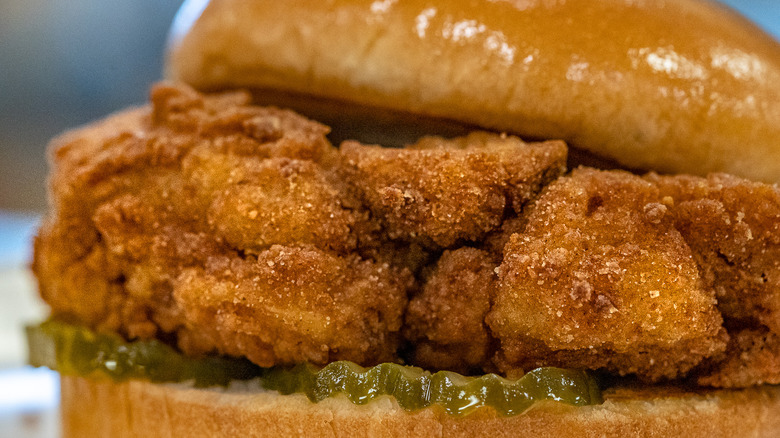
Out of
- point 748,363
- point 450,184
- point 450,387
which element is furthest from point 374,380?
point 748,363

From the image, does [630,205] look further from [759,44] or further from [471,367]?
[759,44]

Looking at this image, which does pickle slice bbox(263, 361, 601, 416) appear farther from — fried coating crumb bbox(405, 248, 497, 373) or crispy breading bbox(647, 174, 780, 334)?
crispy breading bbox(647, 174, 780, 334)

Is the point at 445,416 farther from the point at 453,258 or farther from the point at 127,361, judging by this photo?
the point at 127,361

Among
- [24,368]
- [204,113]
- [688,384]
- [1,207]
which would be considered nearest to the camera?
[688,384]

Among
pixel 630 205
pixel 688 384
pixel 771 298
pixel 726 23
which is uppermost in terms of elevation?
pixel 726 23

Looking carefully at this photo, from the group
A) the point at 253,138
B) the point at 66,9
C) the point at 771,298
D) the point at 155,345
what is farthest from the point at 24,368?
the point at 66,9

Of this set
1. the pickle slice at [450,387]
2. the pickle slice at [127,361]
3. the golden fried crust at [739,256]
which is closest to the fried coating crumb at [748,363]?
the golden fried crust at [739,256]

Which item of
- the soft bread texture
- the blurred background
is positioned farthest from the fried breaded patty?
the blurred background
